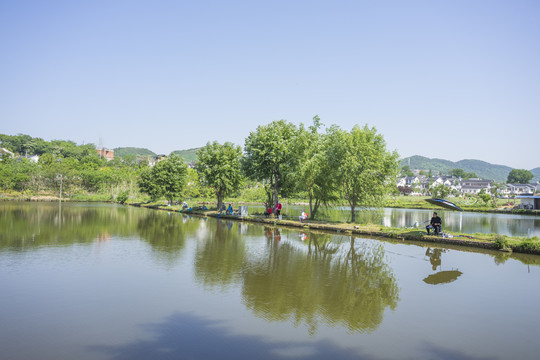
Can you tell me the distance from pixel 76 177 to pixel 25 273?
8072 cm

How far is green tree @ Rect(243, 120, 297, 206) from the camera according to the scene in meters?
38.2

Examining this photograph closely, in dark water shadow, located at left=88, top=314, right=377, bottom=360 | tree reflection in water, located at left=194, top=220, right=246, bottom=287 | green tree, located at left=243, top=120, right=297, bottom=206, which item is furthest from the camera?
green tree, located at left=243, top=120, right=297, bottom=206

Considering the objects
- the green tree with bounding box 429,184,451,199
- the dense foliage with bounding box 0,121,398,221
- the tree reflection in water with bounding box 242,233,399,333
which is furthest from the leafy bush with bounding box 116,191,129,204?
the green tree with bounding box 429,184,451,199

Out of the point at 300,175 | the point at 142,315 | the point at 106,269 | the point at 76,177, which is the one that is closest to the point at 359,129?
the point at 300,175

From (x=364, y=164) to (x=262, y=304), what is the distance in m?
21.9

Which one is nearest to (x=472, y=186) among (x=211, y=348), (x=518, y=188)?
(x=518, y=188)

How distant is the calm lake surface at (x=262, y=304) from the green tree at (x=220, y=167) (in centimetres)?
2939

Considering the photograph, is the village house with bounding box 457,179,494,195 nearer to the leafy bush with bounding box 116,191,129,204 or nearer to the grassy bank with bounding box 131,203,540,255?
the leafy bush with bounding box 116,191,129,204

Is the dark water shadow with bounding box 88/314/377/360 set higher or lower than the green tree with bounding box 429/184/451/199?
lower

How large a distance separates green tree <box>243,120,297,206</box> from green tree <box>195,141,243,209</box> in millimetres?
8353

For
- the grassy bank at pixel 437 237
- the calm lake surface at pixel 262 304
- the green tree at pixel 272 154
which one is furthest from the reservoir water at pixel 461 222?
the calm lake surface at pixel 262 304

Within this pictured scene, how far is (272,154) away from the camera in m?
38.7

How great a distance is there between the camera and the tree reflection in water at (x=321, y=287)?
10164mm

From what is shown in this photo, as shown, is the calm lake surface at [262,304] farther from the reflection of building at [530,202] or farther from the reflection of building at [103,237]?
the reflection of building at [530,202]
